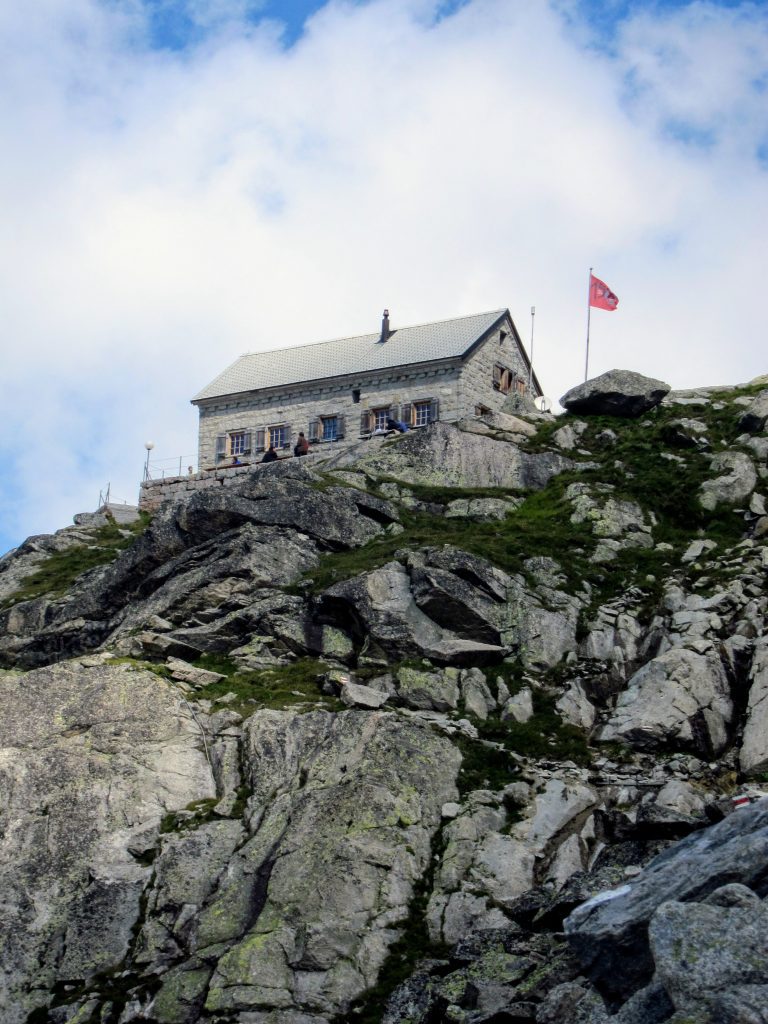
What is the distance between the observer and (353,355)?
237ft

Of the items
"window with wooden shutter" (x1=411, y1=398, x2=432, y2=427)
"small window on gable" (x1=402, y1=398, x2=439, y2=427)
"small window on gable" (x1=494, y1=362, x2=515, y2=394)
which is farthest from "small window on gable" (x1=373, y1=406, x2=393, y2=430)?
"small window on gable" (x1=494, y1=362, x2=515, y2=394)

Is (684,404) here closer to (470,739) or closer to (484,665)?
(484,665)

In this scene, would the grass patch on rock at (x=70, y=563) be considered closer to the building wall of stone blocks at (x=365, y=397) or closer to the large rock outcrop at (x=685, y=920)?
the building wall of stone blocks at (x=365, y=397)

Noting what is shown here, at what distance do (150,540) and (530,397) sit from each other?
28.4m

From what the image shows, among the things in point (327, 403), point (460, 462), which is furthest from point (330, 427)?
point (460, 462)

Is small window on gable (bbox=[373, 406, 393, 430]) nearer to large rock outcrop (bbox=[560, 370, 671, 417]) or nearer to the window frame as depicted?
the window frame

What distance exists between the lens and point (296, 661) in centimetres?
4425

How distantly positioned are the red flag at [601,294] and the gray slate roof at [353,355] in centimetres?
536

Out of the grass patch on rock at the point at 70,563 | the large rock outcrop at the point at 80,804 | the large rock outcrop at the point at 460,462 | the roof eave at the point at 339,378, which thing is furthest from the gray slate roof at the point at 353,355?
the large rock outcrop at the point at 80,804

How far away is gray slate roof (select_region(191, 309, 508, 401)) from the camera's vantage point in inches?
2719

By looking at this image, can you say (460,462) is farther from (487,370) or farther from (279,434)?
(279,434)

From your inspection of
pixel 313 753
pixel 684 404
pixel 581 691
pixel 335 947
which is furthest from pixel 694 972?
pixel 684 404

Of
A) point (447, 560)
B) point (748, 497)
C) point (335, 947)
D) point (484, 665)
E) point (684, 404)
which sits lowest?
point (335, 947)

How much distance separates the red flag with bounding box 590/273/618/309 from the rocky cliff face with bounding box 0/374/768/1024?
13.9m
